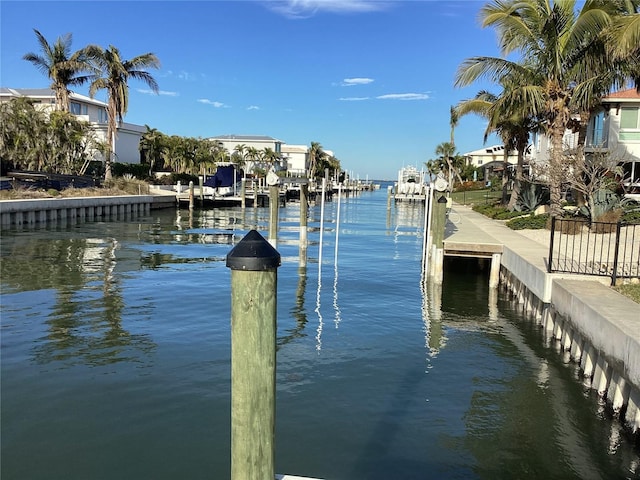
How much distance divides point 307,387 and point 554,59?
709 inches

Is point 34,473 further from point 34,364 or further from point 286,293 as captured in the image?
point 286,293

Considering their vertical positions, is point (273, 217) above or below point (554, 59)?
below

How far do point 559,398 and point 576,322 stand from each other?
1.45 m

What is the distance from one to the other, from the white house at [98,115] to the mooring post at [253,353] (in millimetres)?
55106

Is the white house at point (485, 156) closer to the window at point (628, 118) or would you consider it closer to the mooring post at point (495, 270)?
the window at point (628, 118)

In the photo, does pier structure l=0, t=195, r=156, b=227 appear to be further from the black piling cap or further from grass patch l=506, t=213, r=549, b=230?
the black piling cap

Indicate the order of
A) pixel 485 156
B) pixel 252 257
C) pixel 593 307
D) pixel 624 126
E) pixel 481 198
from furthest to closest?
1. pixel 485 156
2. pixel 481 198
3. pixel 624 126
4. pixel 593 307
5. pixel 252 257

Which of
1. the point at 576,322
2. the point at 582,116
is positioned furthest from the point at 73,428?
the point at 582,116

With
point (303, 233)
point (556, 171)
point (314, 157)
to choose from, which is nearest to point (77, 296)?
point (303, 233)

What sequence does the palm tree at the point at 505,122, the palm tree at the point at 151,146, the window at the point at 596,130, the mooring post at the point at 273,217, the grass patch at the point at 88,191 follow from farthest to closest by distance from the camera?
the palm tree at the point at 151,146, the window at the point at 596,130, the grass patch at the point at 88,191, the palm tree at the point at 505,122, the mooring post at the point at 273,217

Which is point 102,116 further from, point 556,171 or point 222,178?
point 556,171

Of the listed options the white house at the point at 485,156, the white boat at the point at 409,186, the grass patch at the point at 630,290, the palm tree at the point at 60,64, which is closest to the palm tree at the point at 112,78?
the palm tree at the point at 60,64

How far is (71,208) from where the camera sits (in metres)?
34.2

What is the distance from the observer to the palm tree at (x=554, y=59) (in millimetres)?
20344
